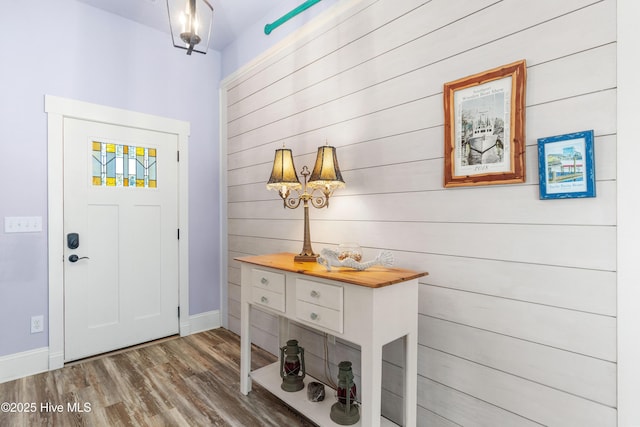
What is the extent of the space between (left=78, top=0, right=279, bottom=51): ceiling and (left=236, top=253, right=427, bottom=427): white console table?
81.9 inches

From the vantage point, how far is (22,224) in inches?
93.1

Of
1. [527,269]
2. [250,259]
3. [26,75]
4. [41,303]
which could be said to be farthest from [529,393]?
[26,75]

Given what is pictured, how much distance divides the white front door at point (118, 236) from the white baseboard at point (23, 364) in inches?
5.7

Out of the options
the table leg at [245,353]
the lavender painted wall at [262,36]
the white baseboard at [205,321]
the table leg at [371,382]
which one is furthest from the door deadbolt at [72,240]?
the table leg at [371,382]

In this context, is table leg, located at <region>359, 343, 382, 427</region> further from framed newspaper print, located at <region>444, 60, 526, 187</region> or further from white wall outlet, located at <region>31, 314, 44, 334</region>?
white wall outlet, located at <region>31, 314, 44, 334</region>

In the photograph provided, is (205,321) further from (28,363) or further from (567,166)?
(567,166)

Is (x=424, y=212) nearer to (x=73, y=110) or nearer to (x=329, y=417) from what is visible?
(x=329, y=417)

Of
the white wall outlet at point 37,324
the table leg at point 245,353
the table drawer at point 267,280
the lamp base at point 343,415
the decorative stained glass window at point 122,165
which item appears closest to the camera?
the lamp base at point 343,415

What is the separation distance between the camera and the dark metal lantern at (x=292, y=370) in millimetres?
1974

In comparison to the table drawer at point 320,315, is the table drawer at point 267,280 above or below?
above

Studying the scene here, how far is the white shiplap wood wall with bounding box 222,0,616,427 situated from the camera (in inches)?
46.8

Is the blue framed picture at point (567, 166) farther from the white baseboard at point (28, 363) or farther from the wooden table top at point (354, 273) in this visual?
the white baseboard at point (28, 363)

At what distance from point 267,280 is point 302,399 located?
0.71 meters

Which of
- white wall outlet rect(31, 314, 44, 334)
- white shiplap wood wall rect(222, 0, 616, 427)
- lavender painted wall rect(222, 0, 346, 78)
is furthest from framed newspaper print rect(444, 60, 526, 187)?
white wall outlet rect(31, 314, 44, 334)
